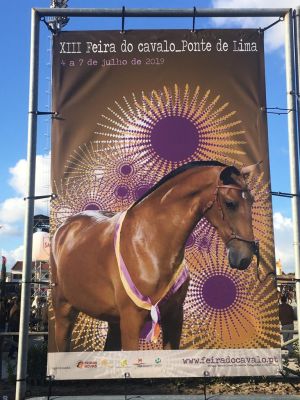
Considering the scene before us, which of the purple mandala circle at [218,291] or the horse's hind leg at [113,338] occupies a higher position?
the purple mandala circle at [218,291]

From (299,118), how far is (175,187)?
142cm

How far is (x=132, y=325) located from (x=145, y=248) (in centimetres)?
75

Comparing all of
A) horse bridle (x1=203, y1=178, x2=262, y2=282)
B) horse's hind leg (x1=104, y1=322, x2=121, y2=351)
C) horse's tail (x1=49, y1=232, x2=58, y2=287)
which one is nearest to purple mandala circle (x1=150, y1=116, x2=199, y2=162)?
horse bridle (x1=203, y1=178, x2=262, y2=282)

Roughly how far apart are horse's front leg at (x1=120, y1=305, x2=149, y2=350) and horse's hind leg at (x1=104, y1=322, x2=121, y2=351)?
2.9 inches

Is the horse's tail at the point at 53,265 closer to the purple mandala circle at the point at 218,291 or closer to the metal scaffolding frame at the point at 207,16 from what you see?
the metal scaffolding frame at the point at 207,16

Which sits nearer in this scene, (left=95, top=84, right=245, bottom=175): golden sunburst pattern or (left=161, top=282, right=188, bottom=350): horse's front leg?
(left=161, top=282, right=188, bottom=350): horse's front leg

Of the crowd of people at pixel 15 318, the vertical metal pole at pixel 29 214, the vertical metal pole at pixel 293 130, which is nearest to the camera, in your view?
the vertical metal pole at pixel 29 214

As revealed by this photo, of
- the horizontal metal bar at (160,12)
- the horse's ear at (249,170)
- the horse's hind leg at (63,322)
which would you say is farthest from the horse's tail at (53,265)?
the horizontal metal bar at (160,12)

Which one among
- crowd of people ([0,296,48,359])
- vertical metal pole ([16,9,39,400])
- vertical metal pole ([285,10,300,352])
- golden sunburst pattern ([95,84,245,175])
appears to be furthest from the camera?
crowd of people ([0,296,48,359])

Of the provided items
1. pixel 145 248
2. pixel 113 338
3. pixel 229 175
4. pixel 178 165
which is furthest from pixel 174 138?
pixel 113 338

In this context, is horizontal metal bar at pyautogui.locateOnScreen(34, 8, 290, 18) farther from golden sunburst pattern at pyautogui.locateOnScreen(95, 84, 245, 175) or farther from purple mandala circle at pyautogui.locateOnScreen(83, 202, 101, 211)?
purple mandala circle at pyautogui.locateOnScreen(83, 202, 101, 211)

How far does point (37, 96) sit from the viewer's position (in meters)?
4.96

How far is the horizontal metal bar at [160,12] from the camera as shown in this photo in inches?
194

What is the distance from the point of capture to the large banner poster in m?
4.77
